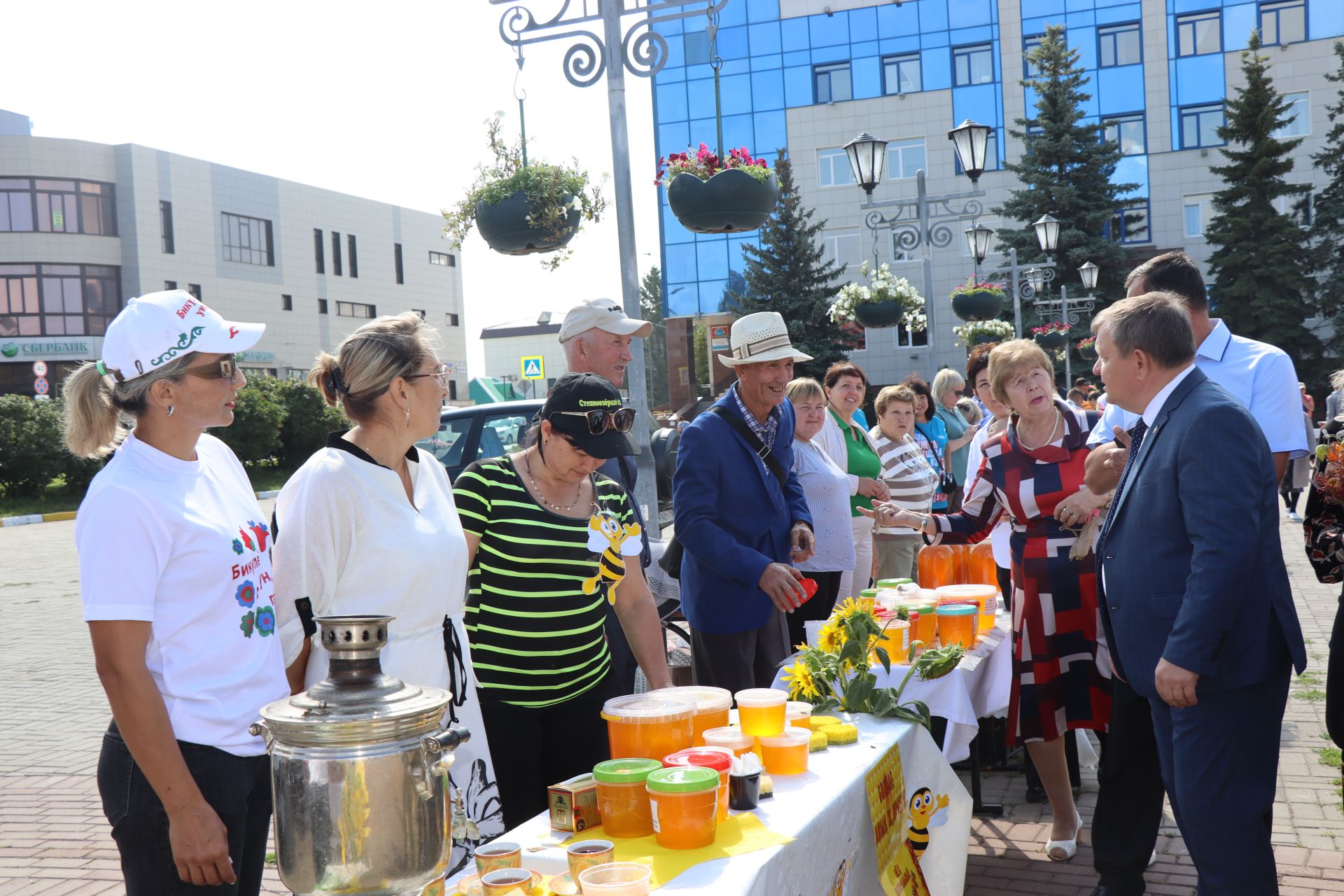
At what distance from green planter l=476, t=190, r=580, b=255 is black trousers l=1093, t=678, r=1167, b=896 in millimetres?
3275

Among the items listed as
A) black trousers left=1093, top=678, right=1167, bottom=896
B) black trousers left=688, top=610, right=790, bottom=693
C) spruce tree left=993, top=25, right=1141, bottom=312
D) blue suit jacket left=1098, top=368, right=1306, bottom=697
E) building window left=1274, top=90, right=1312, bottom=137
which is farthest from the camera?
building window left=1274, top=90, right=1312, bottom=137

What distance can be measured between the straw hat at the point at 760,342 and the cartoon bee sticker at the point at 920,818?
1949mm

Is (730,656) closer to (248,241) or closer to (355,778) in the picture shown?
(355,778)

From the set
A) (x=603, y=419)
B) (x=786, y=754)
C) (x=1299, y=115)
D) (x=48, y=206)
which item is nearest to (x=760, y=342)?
(x=603, y=419)

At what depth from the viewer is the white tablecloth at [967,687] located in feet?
12.2

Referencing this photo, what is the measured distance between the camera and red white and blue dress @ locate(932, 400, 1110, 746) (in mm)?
4312

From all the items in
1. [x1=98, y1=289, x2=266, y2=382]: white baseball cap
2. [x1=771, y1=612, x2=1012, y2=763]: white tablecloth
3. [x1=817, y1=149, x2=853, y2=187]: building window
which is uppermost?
[x1=817, y1=149, x2=853, y2=187]: building window

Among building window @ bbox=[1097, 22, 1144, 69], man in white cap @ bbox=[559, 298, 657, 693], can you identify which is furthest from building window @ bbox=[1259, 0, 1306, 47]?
man in white cap @ bbox=[559, 298, 657, 693]

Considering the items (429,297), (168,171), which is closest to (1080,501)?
(168,171)

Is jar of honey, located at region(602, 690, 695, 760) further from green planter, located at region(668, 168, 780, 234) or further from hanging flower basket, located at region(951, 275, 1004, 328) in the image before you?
hanging flower basket, located at region(951, 275, 1004, 328)

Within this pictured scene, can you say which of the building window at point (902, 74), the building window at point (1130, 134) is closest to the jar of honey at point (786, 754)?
the building window at point (1130, 134)

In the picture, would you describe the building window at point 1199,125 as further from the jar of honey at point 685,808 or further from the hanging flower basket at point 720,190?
the jar of honey at point 685,808

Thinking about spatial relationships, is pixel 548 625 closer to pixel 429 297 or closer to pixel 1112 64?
pixel 1112 64

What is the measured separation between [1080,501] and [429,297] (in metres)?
58.5
